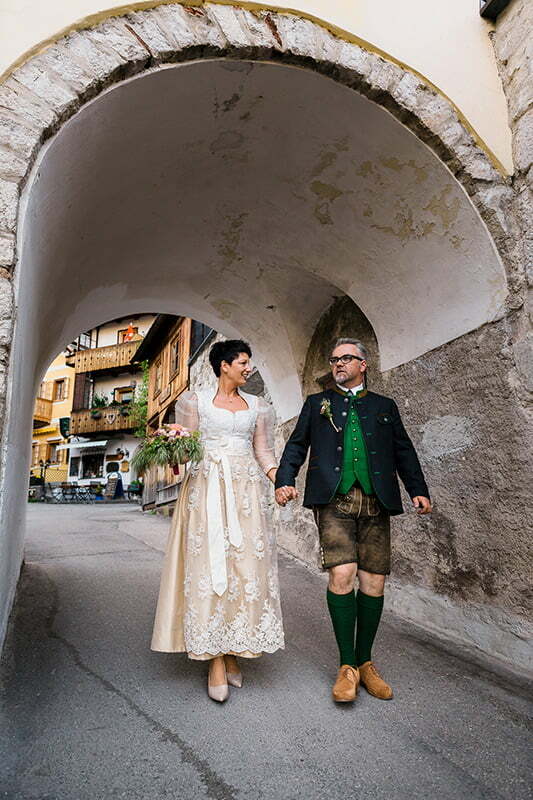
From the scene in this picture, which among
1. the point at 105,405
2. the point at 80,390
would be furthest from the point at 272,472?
the point at 80,390

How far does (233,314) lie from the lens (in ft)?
20.2

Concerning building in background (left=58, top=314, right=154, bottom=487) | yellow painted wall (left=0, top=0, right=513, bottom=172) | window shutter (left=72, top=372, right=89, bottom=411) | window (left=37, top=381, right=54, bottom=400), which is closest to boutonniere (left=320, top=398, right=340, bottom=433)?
yellow painted wall (left=0, top=0, right=513, bottom=172)

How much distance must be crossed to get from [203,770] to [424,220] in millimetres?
3456

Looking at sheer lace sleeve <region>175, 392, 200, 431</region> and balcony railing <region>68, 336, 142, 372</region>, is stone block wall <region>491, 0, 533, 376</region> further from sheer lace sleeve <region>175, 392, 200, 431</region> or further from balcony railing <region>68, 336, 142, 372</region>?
balcony railing <region>68, 336, 142, 372</region>

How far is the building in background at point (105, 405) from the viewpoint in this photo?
28047mm


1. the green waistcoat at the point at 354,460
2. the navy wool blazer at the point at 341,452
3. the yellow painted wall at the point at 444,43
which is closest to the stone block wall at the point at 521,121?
the yellow painted wall at the point at 444,43

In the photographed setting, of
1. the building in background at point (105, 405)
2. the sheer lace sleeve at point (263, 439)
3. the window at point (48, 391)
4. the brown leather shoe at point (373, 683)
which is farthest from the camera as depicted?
the window at point (48, 391)

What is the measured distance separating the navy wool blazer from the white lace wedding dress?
0.81ft

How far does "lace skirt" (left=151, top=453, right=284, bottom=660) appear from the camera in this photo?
2.62 metres

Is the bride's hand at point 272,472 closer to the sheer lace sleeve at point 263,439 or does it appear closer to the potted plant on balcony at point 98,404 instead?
the sheer lace sleeve at point 263,439

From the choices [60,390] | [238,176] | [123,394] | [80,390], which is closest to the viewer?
[238,176]

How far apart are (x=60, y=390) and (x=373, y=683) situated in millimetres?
35354

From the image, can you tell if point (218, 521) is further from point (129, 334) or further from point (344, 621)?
point (129, 334)

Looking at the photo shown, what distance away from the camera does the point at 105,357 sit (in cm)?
2931
